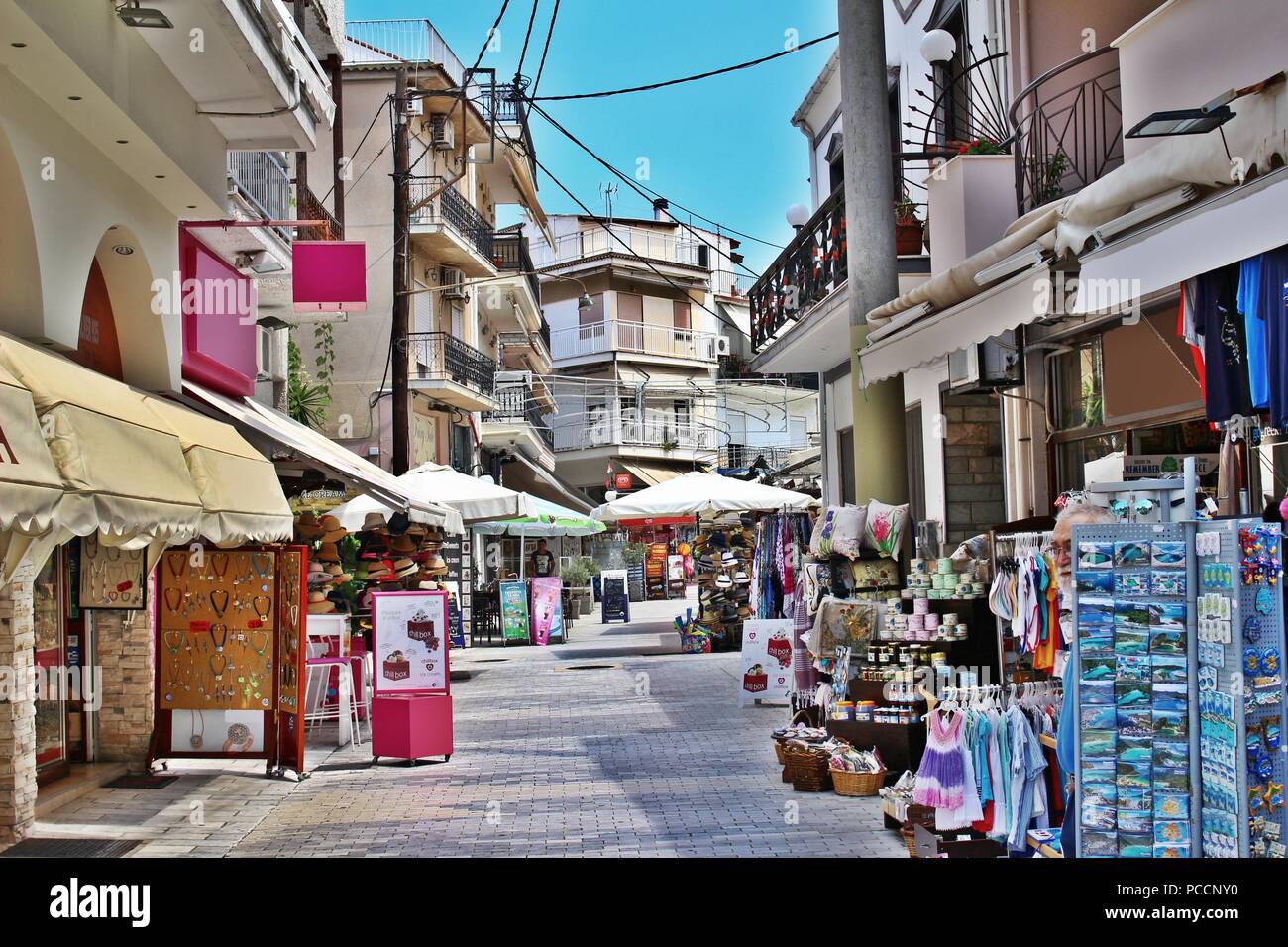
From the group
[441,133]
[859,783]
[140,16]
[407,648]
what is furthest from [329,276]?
[441,133]

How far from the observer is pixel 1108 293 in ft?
22.0

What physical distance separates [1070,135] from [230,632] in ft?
26.3

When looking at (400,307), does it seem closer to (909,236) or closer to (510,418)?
(909,236)

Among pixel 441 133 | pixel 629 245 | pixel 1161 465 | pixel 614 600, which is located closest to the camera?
pixel 1161 465

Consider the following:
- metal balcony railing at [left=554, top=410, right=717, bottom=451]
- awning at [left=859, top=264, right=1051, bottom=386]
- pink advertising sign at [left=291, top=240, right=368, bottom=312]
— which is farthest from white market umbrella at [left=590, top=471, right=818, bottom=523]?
metal balcony railing at [left=554, top=410, right=717, bottom=451]

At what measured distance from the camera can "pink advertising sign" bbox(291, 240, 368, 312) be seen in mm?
13023

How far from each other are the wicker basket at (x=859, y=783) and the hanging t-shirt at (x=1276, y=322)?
417 centimetres

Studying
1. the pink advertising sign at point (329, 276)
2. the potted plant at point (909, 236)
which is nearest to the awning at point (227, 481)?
the pink advertising sign at point (329, 276)

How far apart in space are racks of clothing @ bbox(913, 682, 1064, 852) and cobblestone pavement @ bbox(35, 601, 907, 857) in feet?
2.02

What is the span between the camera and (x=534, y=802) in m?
9.31

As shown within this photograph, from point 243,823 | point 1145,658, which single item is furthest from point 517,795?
point 1145,658

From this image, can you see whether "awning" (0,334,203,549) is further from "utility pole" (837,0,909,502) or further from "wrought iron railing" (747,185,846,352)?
"wrought iron railing" (747,185,846,352)

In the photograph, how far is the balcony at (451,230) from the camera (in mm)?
28219
